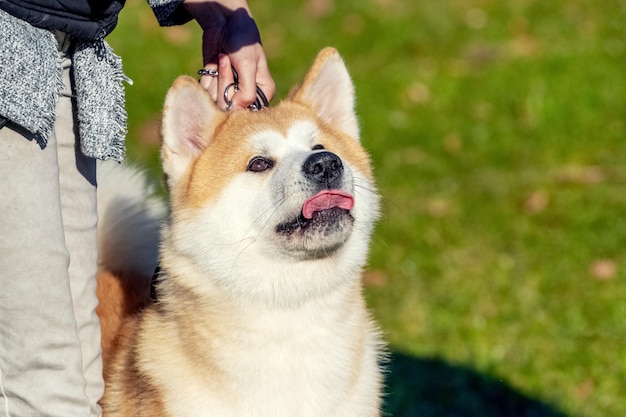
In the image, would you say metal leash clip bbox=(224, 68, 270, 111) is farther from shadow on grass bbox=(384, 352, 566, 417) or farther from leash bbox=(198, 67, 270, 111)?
shadow on grass bbox=(384, 352, 566, 417)

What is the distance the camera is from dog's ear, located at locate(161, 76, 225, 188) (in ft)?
9.27

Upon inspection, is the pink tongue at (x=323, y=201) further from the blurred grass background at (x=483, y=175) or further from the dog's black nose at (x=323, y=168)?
the blurred grass background at (x=483, y=175)

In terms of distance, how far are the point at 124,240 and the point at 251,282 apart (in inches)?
30.4

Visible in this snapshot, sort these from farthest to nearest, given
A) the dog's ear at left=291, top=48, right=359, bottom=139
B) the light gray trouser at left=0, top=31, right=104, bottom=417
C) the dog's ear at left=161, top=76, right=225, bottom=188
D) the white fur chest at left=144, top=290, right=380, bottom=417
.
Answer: the dog's ear at left=291, top=48, right=359, bottom=139
the dog's ear at left=161, top=76, right=225, bottom=188
the white fur chest at left=144, top=290, right=380, bottom=417
the light gray trouser at left=0, top=31, right=104, bottom=417

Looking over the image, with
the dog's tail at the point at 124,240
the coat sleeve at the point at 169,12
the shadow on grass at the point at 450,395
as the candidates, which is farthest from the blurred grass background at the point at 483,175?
the coat sleeve at the point at 169,12

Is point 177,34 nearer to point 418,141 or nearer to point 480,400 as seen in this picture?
point 418,141

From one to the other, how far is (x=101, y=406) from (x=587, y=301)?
3012 mm

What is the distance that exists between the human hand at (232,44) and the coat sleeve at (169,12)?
0.04 m

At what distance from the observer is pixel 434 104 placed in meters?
7.70

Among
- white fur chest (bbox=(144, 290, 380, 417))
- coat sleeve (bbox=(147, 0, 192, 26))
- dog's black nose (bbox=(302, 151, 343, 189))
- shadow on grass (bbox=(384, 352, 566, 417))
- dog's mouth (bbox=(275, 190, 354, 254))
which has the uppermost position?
coat sleeve (bbox=(147, 0, 192, 26))

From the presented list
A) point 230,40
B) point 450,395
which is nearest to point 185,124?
point 230,40

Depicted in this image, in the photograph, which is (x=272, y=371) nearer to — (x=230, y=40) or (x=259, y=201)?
(x=259, y=201)

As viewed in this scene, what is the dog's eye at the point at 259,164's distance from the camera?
2885 mm

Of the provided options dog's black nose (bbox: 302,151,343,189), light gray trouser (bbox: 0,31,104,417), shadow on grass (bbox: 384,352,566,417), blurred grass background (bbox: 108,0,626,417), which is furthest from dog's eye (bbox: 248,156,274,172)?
blurred grass background (bbox: 108,0,626,417)
